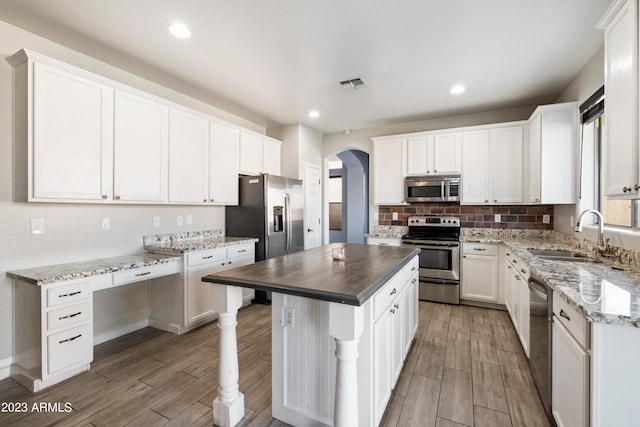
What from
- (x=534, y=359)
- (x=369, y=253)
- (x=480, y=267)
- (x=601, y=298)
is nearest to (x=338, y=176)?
(x=480, y=267)

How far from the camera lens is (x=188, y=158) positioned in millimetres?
3326

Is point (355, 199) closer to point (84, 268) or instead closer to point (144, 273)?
point (144, 273)

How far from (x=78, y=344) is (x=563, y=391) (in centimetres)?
315

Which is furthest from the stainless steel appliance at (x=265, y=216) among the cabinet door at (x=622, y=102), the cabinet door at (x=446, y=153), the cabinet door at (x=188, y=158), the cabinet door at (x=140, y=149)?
the cabinet door at (x=622, y=102)

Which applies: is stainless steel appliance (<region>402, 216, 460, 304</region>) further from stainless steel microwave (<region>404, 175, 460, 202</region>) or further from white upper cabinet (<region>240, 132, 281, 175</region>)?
white upper cabinet (<region>240, 132, 281, 175</region>)

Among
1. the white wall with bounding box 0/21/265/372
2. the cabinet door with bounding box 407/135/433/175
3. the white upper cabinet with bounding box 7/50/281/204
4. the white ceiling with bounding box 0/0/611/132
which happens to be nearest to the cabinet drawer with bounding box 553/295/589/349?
the white ceiling with bounding box 0/0/611/132

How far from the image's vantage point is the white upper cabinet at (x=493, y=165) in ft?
12.6

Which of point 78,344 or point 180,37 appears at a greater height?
point 180,37

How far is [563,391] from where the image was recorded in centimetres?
145

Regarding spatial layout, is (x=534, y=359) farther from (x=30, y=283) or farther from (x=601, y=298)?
(x=30, y=283)

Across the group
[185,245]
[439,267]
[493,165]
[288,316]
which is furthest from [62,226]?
[493,165]

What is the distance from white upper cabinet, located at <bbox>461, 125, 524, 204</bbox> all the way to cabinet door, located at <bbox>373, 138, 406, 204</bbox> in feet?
2.85

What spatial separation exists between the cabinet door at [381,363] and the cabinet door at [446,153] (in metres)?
3.09

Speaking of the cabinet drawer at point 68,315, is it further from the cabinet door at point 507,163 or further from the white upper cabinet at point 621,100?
the cabinet door at point 507,163
